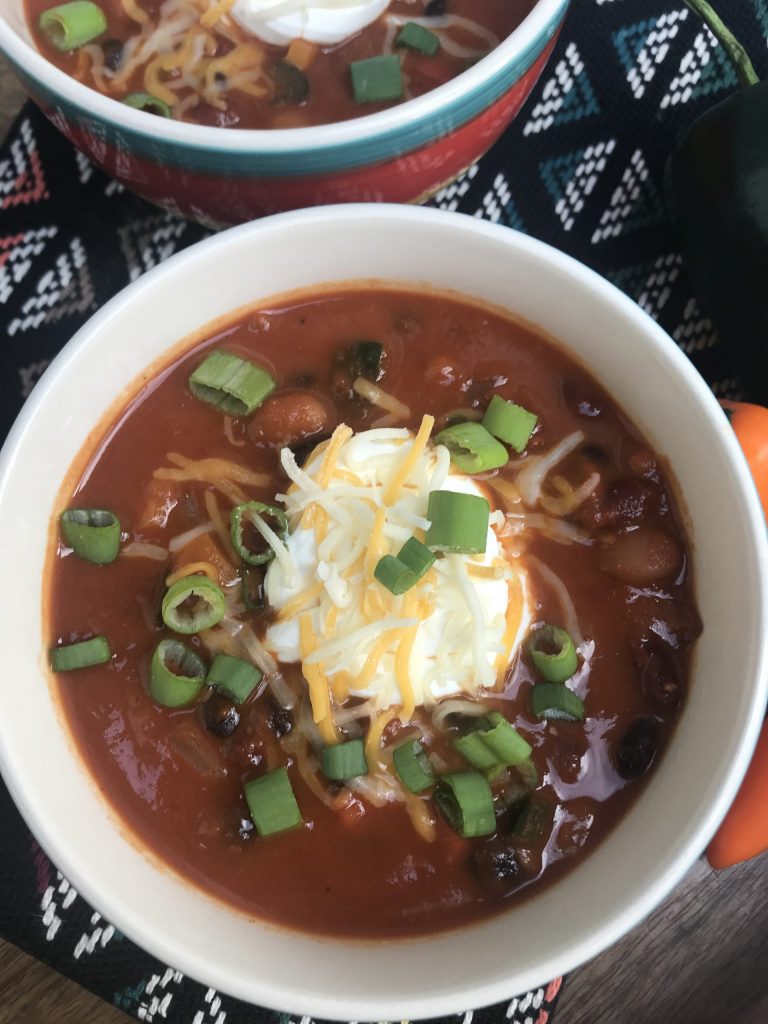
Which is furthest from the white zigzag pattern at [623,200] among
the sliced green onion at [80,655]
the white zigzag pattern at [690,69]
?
the sliced green onion at [80,655]

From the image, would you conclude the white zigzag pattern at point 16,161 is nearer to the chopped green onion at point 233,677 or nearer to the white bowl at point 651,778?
the white bowl at point 651,778

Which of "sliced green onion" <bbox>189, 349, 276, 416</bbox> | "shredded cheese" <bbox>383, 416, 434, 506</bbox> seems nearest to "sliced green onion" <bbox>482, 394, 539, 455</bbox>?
"shredded cheese" <bbox>383, 416, 434, 506</bbox>

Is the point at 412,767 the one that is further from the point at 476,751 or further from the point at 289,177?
the point at 289,177

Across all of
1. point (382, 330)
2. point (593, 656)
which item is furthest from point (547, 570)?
point (382, 330)

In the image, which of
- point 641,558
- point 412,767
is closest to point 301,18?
point 641,558

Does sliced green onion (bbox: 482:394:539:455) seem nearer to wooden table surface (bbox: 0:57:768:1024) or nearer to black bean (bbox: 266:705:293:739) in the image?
black bean (bbox: 266:705:293:739)

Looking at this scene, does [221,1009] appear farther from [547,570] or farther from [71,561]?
[547,570]
